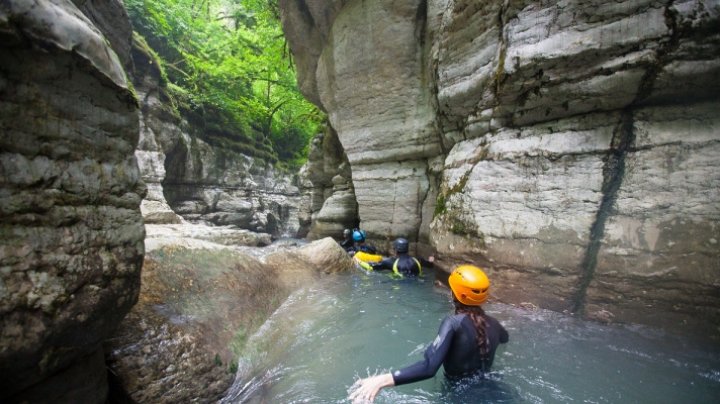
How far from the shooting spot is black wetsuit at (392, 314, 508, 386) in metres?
2.45

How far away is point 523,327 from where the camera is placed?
4.14m

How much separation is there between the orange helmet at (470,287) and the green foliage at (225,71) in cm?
1296

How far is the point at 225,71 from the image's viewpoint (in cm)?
1656

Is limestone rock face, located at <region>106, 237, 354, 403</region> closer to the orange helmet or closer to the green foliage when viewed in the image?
the orange helmet

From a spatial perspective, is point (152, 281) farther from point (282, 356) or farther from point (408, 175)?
point (408, 175)

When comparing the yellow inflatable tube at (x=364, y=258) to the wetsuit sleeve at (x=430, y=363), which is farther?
the yellow inflatable tube at (x=364, y=258)

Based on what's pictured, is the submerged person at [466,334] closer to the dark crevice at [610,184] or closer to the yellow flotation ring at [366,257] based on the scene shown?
the dark crevice at [610,184]

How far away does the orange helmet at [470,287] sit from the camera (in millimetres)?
2695

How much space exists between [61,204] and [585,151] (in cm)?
585

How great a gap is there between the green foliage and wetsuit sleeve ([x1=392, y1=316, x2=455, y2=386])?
13.3 metres

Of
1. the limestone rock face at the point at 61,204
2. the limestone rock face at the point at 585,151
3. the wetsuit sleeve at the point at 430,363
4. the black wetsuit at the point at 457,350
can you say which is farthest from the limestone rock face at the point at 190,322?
the limestone rock face at the point at 585,151

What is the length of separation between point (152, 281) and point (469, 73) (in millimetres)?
6214

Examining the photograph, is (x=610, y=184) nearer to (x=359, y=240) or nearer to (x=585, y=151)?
(x=585, y=151)

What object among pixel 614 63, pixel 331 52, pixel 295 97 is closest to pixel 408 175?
pixel 331 52
